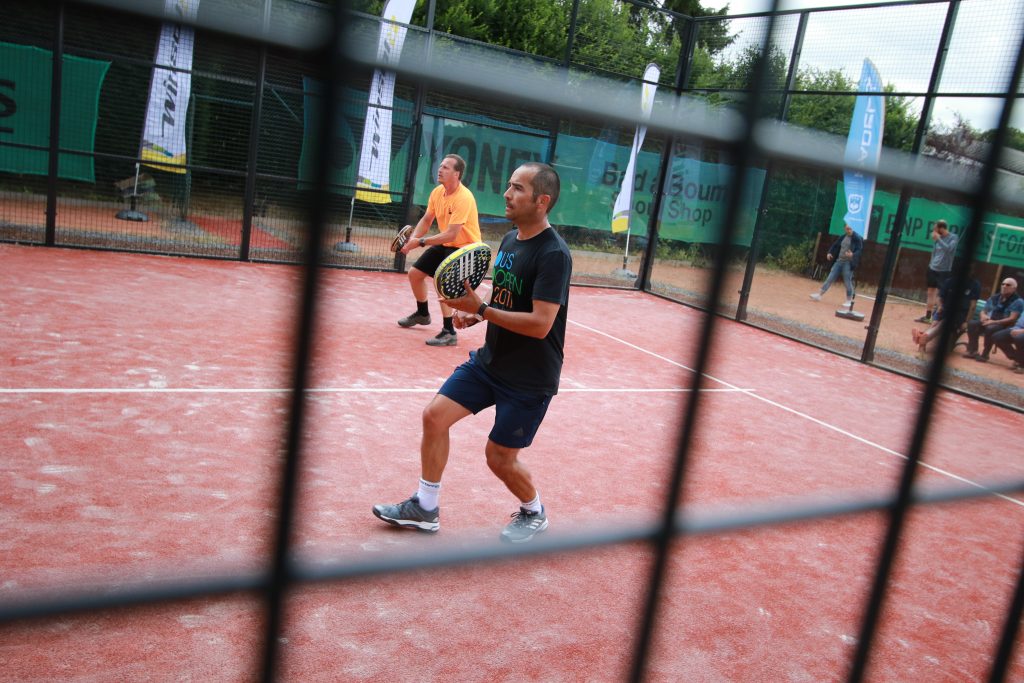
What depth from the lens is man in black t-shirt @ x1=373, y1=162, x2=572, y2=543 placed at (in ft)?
12.0

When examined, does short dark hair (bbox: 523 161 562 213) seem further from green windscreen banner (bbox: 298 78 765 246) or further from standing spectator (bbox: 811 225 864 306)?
standing spectator (bbox: 811 225 864 306)

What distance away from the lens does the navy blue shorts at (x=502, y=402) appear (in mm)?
3674

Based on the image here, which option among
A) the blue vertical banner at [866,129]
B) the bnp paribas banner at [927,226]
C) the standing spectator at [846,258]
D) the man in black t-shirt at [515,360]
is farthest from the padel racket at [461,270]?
the standing spectator at [846,258]

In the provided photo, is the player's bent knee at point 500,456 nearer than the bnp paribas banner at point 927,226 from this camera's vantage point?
Yes

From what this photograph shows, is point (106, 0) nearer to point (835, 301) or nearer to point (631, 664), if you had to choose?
point (631, 664)

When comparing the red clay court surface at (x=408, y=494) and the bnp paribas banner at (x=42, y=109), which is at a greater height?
the bnp paribas banner at (x=42, y=109)

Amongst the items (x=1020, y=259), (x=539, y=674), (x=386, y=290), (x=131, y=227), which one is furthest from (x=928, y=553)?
(x=131, y=227)

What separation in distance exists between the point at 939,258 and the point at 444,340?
5.73 meters

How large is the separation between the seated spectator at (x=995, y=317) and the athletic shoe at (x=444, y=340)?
630 centimetres

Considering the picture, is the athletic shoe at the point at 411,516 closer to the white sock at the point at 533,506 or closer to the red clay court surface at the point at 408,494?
the red clay court surface at the point at 408,494

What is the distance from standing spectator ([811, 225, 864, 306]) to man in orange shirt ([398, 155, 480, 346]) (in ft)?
20.1

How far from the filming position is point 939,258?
9.24 m

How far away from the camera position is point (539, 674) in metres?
2.88

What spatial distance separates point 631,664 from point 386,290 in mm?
9821
